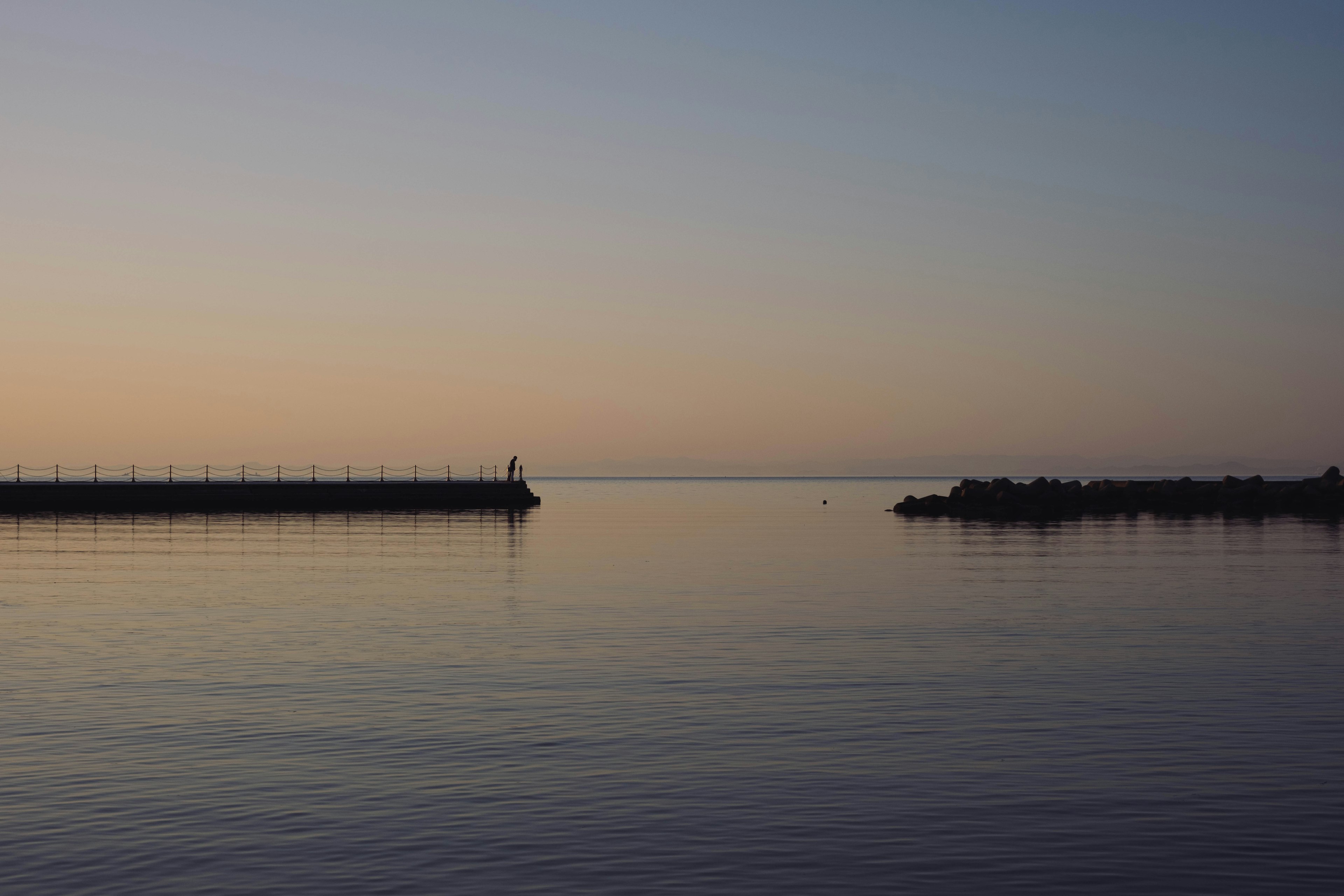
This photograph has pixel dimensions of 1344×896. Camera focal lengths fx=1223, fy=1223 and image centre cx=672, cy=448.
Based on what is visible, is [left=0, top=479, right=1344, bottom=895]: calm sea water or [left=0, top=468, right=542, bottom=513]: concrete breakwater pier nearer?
[left=0, top=479, right=1344, bottom=895]: calm sea water

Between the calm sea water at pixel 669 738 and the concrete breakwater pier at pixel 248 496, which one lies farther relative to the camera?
the concrete breakwater pier at pixel 248 496

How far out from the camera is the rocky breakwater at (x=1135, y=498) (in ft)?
272

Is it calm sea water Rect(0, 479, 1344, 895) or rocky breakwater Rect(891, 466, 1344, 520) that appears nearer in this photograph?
calm sea water Rect(0, 479, 1344, 895)

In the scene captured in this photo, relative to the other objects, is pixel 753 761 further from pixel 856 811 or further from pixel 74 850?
pixel 74 850

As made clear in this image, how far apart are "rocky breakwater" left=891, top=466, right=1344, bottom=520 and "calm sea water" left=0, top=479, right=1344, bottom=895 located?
53.0 metres

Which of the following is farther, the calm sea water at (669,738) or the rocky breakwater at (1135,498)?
the rocky breakwater at (1135,498)

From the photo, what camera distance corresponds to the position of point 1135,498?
8931cm

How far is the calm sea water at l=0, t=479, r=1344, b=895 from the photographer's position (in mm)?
8758

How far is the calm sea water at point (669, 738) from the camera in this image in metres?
8.76

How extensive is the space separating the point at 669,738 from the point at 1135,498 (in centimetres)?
8351

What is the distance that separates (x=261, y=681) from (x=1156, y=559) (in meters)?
32.4

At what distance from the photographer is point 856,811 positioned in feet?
33.1

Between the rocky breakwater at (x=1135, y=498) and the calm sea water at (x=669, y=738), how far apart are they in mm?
53018

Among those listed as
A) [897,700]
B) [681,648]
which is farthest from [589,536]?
[897,700]
